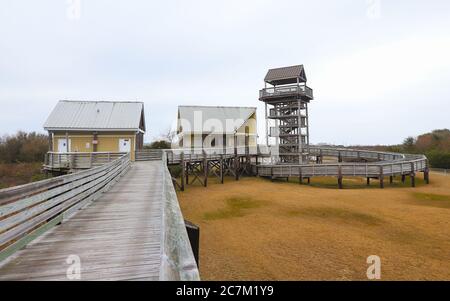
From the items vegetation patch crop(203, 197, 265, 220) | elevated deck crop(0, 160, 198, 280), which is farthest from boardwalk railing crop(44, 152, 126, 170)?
elevated deck crop(0, 160, 198, 280)

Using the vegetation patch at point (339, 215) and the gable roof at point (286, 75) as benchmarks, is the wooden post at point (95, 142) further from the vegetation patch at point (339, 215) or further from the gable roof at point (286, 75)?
the gable roof at point (286, 75)

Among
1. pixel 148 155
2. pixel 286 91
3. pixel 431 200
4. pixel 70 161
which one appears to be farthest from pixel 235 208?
pixel 286 91

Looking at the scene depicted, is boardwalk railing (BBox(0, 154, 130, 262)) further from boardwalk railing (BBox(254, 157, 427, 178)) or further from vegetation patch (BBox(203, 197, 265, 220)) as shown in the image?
boardwalk railing (BBox(254, 157, 427, 178))

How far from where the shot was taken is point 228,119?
114ft

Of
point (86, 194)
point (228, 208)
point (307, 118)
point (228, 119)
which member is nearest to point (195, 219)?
point (228, 208)

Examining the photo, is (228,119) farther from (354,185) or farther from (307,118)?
(354,185)

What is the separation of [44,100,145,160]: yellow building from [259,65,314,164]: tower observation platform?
651 inches

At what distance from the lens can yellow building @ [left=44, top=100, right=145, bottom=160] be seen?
23.4 meters

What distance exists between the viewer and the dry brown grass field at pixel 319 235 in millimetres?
8258

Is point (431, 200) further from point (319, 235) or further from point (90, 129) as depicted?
point (90, 129)

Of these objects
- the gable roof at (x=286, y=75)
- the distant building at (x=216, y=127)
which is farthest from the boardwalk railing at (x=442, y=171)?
the distant building at (x=216, y=127)

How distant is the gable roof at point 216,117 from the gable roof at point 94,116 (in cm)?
811

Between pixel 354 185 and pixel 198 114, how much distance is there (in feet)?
64.6

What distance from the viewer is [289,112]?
34.2 meters
